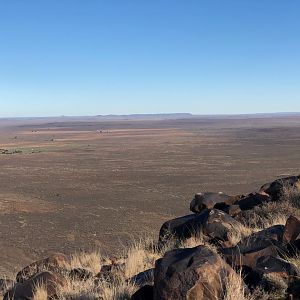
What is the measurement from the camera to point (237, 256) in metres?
6.12

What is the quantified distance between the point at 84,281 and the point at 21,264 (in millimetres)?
7432

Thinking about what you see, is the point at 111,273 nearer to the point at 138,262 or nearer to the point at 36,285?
the point at 138,262

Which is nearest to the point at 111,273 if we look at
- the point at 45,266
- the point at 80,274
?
the point at 80,274

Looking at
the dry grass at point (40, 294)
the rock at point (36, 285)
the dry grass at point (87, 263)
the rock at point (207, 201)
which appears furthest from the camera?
the rock at point (207, 201)

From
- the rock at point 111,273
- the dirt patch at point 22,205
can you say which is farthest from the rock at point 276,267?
the dirt patch at point 22,205

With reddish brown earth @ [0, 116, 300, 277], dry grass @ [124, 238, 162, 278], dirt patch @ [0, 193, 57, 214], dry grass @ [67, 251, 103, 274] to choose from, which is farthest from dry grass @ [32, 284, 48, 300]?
dirt patch @ [0, 193, 57, 214]

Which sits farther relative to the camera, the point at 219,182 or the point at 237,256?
the point at 219,182

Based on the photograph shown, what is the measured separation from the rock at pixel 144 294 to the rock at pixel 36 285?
161cm

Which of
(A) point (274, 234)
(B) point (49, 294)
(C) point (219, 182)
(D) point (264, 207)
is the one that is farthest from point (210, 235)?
(C) point (219, 182)

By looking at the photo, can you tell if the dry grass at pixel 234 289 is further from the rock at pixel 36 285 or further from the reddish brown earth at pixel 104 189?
the reddish brown earth at pixel 104 189

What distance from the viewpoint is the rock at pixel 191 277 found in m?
4.71

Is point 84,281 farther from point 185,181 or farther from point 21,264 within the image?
point 185,181

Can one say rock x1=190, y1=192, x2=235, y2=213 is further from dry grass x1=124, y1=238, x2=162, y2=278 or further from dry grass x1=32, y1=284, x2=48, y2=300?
dry grass x1=32, y1=284, x2=48, y2=300

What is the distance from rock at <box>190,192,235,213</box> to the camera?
1348 centimetres
